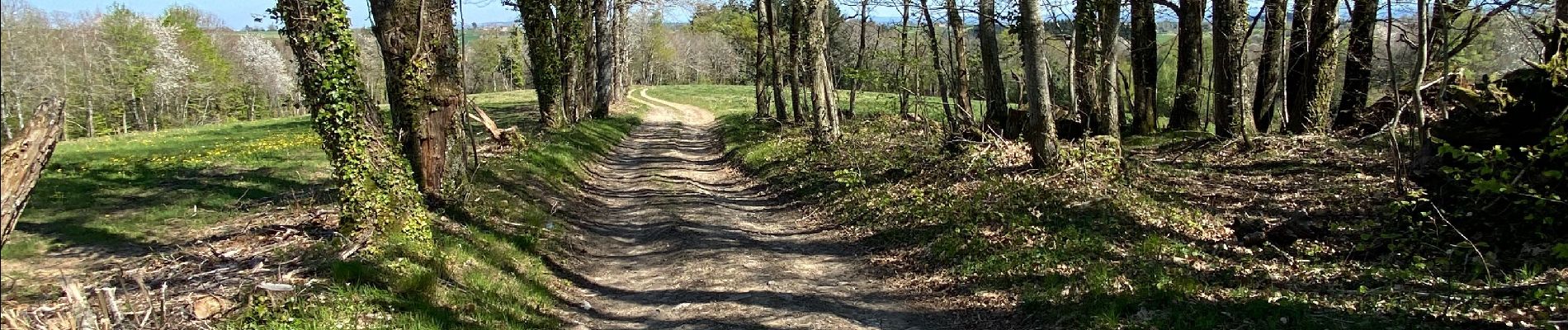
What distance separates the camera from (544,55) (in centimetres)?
2373

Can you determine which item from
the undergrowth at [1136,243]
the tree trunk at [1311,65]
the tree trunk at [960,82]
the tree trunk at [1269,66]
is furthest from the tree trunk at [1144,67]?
the tree trunk at [960,82]

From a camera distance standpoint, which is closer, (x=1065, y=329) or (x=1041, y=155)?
(x=1065, y=329)

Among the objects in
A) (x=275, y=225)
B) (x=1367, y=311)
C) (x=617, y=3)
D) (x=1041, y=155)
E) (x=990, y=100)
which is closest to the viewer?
(x=1367, y=311)

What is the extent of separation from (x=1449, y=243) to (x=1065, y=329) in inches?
128

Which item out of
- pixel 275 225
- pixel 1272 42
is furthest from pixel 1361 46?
pixel 275 225

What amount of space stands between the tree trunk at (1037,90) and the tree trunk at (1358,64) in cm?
559

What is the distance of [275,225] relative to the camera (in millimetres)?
8852

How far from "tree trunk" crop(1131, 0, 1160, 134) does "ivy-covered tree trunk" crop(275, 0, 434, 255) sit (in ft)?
47.2

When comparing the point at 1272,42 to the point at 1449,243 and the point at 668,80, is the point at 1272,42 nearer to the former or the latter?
the point at 1449,243

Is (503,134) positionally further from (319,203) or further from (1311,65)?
(1311,65)

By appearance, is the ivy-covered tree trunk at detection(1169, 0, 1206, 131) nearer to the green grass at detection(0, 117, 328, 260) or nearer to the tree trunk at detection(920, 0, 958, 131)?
the tree trunk at detection(920, 0, 958, 131)

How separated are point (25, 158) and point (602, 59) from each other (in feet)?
84.8

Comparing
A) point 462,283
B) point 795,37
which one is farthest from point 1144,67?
point 462,283

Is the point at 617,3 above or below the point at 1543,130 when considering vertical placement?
above
